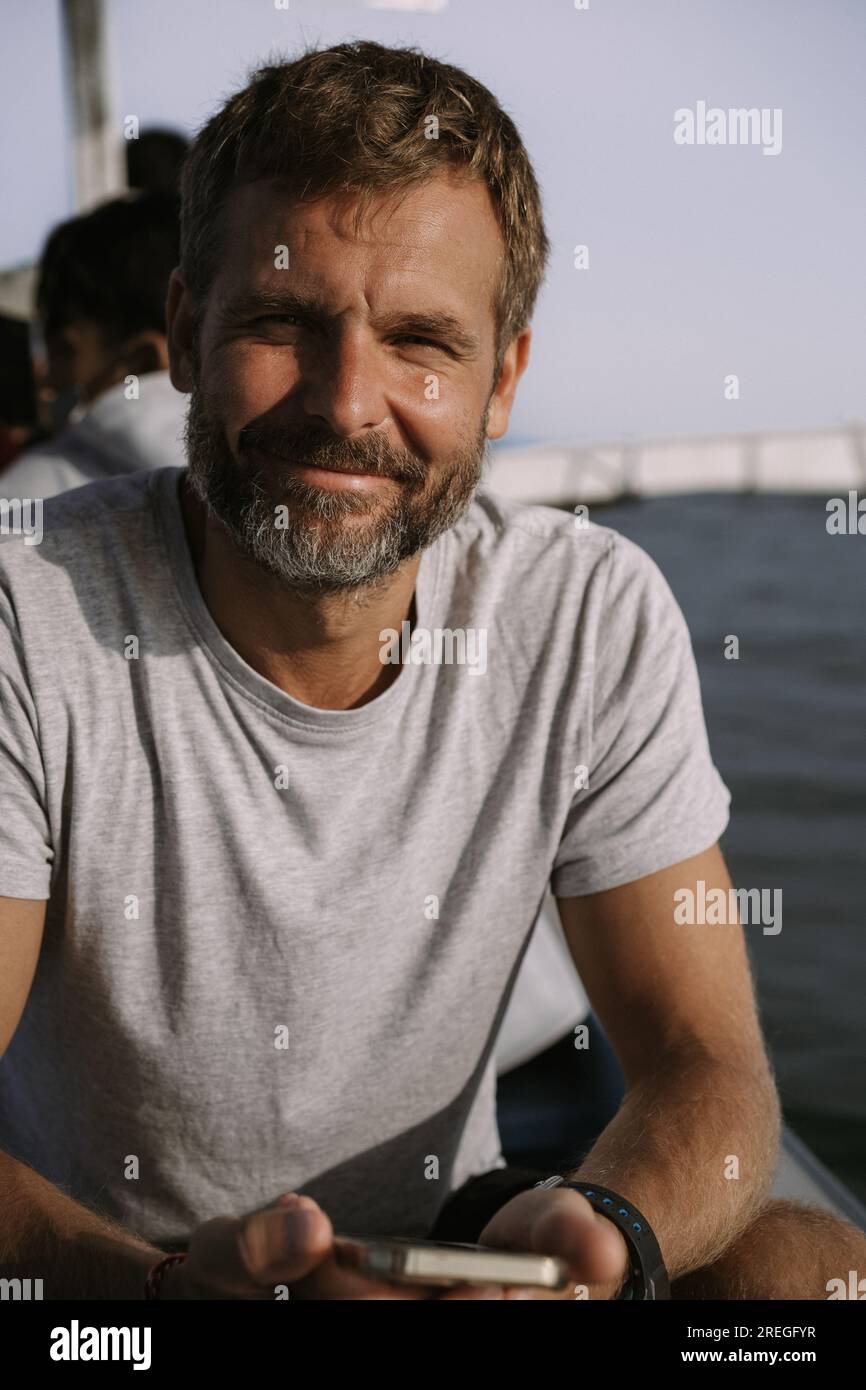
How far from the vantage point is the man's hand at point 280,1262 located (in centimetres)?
82

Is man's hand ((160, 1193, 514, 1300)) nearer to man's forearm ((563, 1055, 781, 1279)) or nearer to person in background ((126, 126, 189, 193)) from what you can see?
man's forearm ((563, 1055, 781, 1279))

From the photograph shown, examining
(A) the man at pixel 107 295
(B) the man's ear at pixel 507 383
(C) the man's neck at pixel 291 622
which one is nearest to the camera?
(C) the man's neck at pixel 291 622

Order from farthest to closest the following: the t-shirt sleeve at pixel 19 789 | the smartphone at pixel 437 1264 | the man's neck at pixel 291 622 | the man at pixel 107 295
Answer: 1. the man at pixel 107 295
2. the man's neck at pixel 291 622
3. the t-shirt sleeve at pixel 19 789
4. the smartphone at pixel 437 1264

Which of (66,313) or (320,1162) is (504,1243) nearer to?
(320,1162)

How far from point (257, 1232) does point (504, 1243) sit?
24cm

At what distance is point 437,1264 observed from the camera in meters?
0.79

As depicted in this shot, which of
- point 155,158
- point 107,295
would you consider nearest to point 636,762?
point 107,295

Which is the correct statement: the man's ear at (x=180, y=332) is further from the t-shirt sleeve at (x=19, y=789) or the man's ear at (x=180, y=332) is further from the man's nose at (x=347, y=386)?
the t-shirt sleeve at (x=19, y=789)

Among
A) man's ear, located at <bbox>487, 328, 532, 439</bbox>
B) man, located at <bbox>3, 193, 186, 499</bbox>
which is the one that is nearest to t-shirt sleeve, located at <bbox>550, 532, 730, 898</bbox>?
man's ear, located at <bbox>487, 328, 532, 439</bbox>

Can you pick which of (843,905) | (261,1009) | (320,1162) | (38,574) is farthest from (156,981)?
(843,905)

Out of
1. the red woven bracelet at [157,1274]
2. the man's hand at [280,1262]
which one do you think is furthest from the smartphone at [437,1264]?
the red woven bracelet at [157,1274]

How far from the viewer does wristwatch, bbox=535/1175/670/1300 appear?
1.04 m

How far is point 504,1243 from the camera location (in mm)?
1000

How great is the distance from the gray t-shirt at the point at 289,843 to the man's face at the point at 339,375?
11 centimetres
